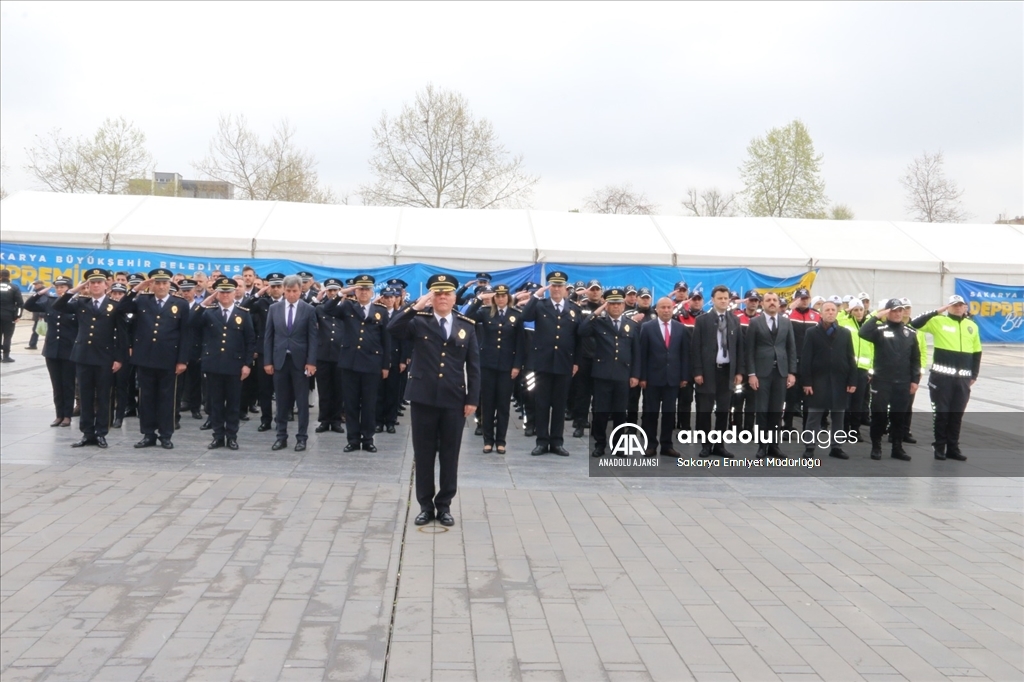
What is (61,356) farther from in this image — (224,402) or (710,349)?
(710,349)

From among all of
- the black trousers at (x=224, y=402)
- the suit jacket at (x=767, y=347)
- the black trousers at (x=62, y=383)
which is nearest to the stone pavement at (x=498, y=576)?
the black trousers at (x=224, y=402)

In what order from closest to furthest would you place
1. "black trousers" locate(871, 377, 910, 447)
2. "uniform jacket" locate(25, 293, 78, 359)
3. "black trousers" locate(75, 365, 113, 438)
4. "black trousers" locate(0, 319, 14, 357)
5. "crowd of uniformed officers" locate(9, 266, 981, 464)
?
1. "black trousers" locate(75, 365, 113, 438)
2. "crowd of uniformed officers" locate(9, 266, 981, 464)
3. "black trousers" locate(871, 377, 910, 447)
4. "uniform jacket" locate(25, 293, 78, 359)
5. "black trousers" locate(0, 319, 14, 357)

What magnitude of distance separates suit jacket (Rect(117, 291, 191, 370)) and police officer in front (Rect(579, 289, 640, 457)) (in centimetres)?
461

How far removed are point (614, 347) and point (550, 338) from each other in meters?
0.73

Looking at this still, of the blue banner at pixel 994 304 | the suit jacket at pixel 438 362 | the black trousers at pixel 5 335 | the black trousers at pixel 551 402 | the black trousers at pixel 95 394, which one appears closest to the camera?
the suit jacket at pixel 438 362

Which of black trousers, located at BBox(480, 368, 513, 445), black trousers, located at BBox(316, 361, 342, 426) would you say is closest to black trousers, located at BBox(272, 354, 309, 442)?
black trousers, located at BBox(316, 361, 342, 426)

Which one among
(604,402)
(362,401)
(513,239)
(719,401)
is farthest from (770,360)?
(513,239)

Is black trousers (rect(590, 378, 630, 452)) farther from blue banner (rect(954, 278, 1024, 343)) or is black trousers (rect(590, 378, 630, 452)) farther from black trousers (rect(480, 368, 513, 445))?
blue banner (rect(954, 278, 1024, 343))

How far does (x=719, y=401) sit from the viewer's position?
32.8ft

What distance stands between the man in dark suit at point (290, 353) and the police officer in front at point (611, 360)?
10.5ft

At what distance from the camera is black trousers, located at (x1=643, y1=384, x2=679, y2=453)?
9.93 meters

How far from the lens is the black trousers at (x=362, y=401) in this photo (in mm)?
9797

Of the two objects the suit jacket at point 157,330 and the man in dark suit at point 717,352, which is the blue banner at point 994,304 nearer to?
the man in dark suit at point 717,352

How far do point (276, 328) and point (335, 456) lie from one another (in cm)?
166
